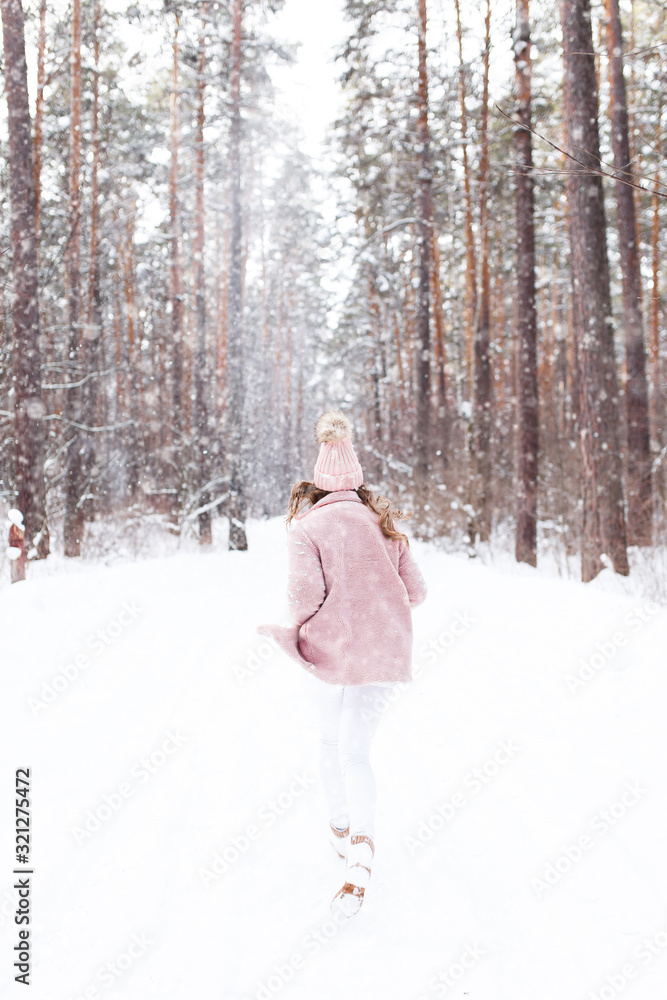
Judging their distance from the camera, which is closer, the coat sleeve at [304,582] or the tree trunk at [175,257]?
the coat sleeve at [304,582]

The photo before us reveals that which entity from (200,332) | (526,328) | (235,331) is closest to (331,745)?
(526,328)

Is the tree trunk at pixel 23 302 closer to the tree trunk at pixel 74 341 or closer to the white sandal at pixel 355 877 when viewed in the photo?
the tree trunk at pixel 74 341

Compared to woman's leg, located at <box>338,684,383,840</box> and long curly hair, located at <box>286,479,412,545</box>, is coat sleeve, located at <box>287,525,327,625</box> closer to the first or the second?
long curly hair, located at <box>286,479,412,545</box>

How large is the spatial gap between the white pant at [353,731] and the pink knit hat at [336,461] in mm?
914

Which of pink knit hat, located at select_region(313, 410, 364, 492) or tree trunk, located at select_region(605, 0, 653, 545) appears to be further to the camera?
tree trunk, located at select_region(605, 0, 653, 545)

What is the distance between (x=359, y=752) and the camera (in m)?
2.88

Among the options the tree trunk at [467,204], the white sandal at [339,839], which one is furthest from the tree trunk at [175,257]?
the white sandal at [339,839]

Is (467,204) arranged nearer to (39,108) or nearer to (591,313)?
(591,313)

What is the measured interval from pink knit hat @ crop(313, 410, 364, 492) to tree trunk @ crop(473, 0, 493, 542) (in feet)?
33.3

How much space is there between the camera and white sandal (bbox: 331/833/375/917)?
268 cm

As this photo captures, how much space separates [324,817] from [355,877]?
890 mm

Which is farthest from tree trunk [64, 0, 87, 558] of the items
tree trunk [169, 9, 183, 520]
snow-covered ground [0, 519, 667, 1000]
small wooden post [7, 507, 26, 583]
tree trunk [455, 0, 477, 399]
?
tree trunk [455, 0, 477, 399]

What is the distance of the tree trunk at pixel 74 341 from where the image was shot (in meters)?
12.3

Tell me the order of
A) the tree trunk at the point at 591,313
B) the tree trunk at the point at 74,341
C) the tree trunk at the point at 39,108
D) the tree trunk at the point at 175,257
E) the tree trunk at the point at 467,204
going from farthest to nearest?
the tree trunk at the point at 175,257 → the tree trunk at the point at 467,204 → the tree trunk at the point at 39,108 → the tree trunk at the point at 74,341 → the tree trunk at the point at 591,313
